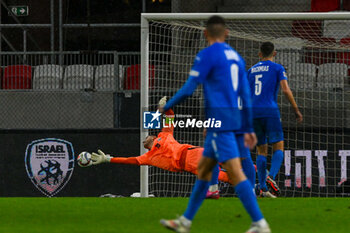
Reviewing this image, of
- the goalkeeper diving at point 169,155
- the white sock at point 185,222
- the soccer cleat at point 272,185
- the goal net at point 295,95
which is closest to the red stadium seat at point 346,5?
the goal net at point 295,95

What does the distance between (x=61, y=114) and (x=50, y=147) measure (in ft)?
4.49

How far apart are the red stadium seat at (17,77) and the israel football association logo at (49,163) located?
2353 millimetres

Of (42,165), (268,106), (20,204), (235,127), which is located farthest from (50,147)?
(235,127)

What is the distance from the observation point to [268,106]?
848cm

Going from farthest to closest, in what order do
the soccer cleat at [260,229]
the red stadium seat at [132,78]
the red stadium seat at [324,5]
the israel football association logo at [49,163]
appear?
the red stadium seat at [324,5] → the red stadium seat at [132,78] → the israel football association logo at [49,163] → the soccer cleat at [260,229]

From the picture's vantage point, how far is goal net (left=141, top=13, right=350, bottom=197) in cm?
1072

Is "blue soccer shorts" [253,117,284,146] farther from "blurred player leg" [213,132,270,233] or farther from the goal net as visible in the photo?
"blurred player leg" [213,132,270,233]

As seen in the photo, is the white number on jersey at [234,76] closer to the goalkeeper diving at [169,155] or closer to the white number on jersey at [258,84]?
the white number on jersey at [258,84]

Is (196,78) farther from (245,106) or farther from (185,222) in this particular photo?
(185,222)

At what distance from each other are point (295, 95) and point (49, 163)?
442cm

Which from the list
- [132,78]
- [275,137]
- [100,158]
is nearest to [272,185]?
[275,137]

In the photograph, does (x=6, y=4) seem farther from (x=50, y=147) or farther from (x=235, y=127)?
(x=235, y=127)

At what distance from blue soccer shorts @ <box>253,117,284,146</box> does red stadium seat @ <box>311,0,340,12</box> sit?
298 inches

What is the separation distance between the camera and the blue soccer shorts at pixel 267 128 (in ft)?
28.0
